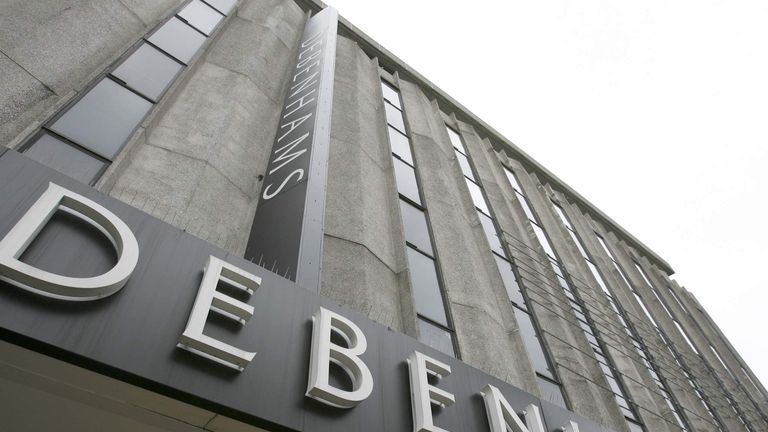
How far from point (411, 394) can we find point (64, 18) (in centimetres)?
756

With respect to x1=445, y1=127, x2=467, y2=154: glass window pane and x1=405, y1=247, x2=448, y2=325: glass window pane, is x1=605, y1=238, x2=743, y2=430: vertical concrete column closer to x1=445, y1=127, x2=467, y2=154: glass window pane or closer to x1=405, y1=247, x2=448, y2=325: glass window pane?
x1=405, y1=247, x2=448, y2=325: glass window pane

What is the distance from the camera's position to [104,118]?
7.14 meters

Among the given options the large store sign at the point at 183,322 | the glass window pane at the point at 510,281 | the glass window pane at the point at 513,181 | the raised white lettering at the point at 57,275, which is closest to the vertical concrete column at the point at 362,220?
the large store sign at the point at 183,322

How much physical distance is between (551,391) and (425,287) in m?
3.69

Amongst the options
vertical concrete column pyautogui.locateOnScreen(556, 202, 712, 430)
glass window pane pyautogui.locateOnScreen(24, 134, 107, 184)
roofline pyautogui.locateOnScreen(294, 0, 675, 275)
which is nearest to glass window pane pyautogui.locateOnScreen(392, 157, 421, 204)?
glass window pane pyautogui.locateOnScreen(24, 134, 107, 184)

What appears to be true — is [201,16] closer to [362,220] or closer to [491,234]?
[362,220]

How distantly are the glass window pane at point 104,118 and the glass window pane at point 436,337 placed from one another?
218 inches

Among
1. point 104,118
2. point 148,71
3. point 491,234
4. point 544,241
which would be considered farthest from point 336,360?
point 544,241

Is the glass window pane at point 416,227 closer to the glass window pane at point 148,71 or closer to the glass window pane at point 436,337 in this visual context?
the glass window pane at point 436,337

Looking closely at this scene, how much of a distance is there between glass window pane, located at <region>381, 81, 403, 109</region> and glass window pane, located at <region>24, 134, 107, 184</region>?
10903 mm

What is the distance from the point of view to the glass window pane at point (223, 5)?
484 inches

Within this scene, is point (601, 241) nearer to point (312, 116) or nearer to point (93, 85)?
point (312, 116)

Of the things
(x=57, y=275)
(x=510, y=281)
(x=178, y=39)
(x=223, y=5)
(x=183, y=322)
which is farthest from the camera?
(x=510, y=281)

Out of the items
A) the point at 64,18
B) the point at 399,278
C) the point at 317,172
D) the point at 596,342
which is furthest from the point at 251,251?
the point at 596,342
